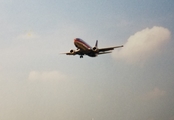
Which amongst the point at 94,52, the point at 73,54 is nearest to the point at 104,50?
the point at 94,52

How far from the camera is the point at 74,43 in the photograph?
57594 mm

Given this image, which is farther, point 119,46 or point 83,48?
point 83,48

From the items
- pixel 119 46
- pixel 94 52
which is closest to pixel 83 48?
pixel 94 52

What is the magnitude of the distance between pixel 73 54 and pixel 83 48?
3660mm

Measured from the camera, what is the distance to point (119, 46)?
2060 inches

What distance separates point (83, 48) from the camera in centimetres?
5581

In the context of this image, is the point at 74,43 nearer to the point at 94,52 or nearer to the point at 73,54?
the point at 73,54

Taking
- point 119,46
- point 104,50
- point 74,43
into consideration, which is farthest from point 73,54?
point 119,46

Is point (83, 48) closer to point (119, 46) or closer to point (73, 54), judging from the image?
point (73, 54)

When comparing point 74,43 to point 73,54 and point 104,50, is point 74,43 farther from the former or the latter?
point 104,50

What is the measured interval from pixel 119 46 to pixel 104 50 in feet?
16.2

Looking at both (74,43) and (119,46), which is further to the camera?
(74,43)

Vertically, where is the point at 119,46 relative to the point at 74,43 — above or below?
below

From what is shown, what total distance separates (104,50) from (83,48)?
5.98 metres
